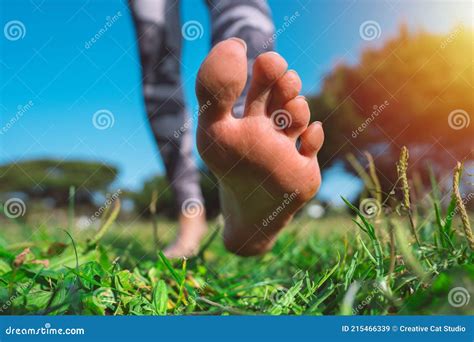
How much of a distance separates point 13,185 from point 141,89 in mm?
6215

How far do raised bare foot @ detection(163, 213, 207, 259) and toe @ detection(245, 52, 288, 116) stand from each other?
0.60 metres

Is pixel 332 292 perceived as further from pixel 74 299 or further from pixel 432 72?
pixel 432 72

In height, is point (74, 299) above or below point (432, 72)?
below

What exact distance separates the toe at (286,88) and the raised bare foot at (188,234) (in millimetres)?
629

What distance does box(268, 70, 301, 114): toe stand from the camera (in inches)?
37.3

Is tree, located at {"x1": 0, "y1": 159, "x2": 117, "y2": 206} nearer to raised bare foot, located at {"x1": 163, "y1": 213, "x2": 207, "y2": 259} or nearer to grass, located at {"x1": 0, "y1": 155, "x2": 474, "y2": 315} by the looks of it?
raised bare foot, located at {"x1": 163, "y1": 213, "x2": 207, "y2": 259}

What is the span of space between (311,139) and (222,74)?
23 centimetres

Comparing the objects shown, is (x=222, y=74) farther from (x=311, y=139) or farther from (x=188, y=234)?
(x=188, y=234)

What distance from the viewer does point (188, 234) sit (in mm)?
1521

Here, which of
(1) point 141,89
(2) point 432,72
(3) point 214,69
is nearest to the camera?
(3) point 214,69

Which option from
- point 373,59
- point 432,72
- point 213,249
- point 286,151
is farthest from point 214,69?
point 373,59

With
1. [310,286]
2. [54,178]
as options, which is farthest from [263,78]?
[54,178]

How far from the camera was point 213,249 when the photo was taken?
1.73 metres

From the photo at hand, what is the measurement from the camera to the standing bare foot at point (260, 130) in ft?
2.97
